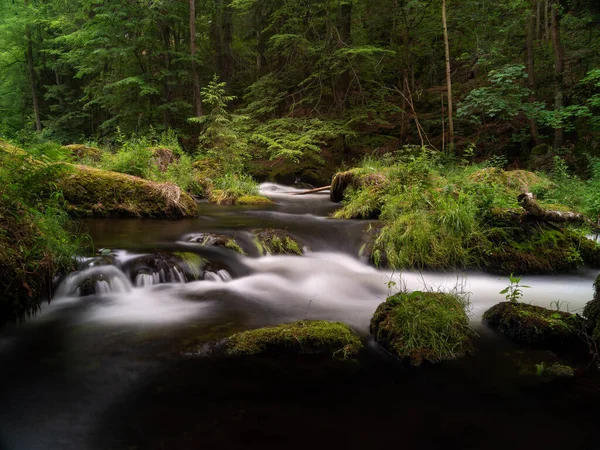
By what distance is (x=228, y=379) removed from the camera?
129 inches

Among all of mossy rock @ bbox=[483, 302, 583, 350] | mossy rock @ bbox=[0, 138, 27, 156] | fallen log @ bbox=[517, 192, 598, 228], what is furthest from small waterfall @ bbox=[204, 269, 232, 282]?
fallen log @ bbox=[517, 192, 598, 228]

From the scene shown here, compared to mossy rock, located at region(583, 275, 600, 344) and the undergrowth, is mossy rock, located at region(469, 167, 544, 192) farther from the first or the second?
mossy rock, located at region(583, 275, 600, 344)

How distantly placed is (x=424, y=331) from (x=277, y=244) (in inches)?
137

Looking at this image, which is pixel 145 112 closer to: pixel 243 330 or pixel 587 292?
pixel 243 330

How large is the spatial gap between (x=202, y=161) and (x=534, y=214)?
39.4 feet

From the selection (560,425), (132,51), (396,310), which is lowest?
(560,425)

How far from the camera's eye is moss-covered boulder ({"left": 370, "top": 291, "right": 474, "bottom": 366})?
3654 millimetres

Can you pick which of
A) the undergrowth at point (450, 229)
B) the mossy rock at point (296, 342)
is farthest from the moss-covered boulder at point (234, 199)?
the mossy rock at point (296, 342)

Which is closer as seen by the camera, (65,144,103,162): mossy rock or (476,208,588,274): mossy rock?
(476,208,588,274): mossy rock

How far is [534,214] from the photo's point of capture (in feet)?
19.9

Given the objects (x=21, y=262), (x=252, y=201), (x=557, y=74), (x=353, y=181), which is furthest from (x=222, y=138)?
(x=557, y=74)

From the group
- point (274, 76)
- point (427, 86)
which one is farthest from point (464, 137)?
point (274, 76)

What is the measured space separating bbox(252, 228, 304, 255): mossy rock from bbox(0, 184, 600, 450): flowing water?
1.00 m

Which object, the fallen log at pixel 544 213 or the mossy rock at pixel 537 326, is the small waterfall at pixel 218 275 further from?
the fallen log at pixel 544 213
